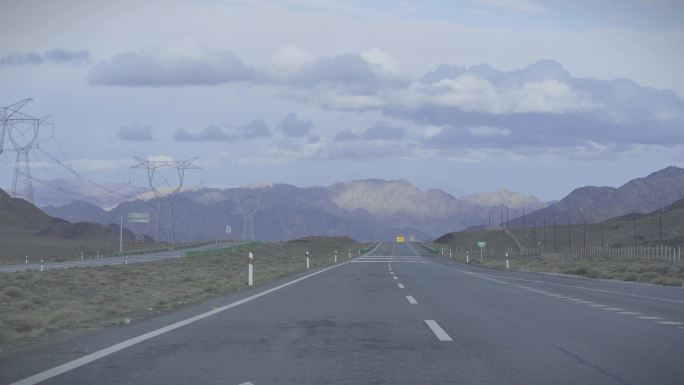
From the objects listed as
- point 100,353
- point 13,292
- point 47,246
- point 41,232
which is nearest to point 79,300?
point 13,292

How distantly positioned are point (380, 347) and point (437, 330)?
2025 mm

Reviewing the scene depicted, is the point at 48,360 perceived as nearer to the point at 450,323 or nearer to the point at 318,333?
the point at 318,333

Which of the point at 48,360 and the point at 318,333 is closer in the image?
the point at 48,360

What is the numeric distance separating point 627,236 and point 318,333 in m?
111

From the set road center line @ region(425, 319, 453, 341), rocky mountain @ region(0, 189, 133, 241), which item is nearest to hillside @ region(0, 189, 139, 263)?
rocky mountain @ region(0, 189, 133, 241)

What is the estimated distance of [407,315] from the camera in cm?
1435

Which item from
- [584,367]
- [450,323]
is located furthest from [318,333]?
[584,367]

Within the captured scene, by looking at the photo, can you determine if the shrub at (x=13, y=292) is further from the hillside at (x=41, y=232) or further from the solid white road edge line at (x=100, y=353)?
the hillside at (x=41, y=232)

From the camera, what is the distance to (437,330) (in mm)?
11852

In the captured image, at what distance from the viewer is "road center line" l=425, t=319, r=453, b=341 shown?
35.8 feet

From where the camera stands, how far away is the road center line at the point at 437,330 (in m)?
10.9

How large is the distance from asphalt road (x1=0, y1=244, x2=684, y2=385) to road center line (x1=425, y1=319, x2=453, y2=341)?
0.11 ft

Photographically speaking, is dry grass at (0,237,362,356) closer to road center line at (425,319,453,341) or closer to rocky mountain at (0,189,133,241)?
road center line at (425,319,453,341)

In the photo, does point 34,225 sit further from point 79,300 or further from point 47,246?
Answer: point 79,300
